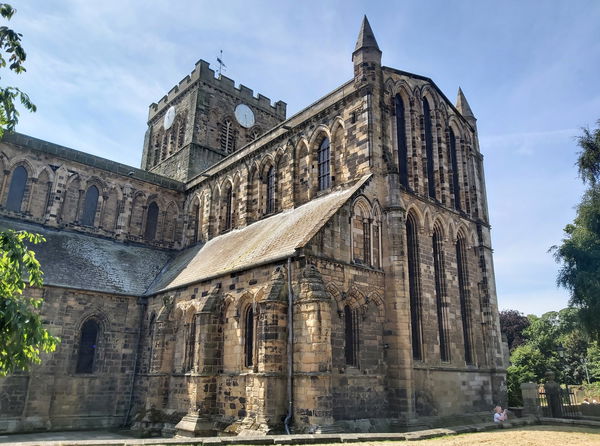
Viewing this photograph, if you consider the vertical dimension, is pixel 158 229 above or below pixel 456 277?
above

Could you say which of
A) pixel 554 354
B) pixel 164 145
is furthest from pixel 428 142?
pixel 554 354

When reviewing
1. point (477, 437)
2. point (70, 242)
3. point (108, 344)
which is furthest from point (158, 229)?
point (477, 437)

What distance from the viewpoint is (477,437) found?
44.4 ft

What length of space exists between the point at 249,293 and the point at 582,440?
454 inches

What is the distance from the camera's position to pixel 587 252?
83.7 feet

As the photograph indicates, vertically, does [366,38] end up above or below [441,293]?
above

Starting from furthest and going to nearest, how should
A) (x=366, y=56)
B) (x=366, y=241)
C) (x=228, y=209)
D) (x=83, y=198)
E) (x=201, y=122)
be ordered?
(x=201, y=122) < (x=228, y=209) < (x=83, y=198) < (x=366, y=56) < (x=366, y=241)

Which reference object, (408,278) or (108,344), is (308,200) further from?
(108,344)

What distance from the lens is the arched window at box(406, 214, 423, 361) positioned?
18.5 metres

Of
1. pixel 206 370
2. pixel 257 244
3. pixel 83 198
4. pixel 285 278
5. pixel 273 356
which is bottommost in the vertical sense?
pixel 206 370

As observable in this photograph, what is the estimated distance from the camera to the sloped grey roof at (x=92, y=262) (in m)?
22.6

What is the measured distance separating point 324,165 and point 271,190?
4.17m

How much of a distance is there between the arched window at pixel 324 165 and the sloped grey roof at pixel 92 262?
1150 cm

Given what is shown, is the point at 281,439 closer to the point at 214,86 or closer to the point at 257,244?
the point at 257,244
